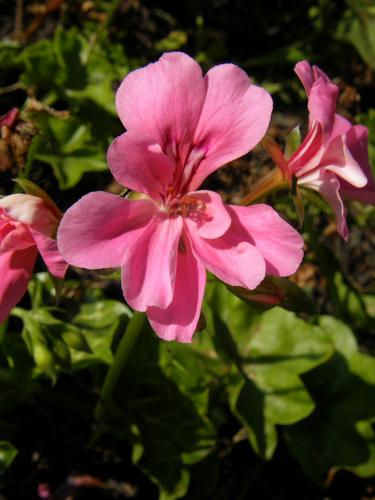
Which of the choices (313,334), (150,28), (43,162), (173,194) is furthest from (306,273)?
(173,194)

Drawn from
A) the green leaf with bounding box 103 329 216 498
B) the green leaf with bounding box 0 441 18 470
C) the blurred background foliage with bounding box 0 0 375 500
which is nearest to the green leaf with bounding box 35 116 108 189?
the blurred background foliage with bounding box 0 0 375 500

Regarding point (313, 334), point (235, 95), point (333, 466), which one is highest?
point (235, 95)

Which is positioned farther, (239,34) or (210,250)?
(239,34)

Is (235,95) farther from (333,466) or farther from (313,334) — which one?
(333,466)

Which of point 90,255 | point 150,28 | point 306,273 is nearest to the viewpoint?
point 90,255

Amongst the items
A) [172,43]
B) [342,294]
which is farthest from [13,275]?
[172,43]

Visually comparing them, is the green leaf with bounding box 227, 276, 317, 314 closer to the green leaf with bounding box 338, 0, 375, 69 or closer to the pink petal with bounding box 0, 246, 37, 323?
the pink petal with bounding box 0, 246, 37, 323

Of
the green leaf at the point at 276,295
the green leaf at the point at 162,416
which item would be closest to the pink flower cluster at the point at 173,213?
the green leaf at the point at 276,295
